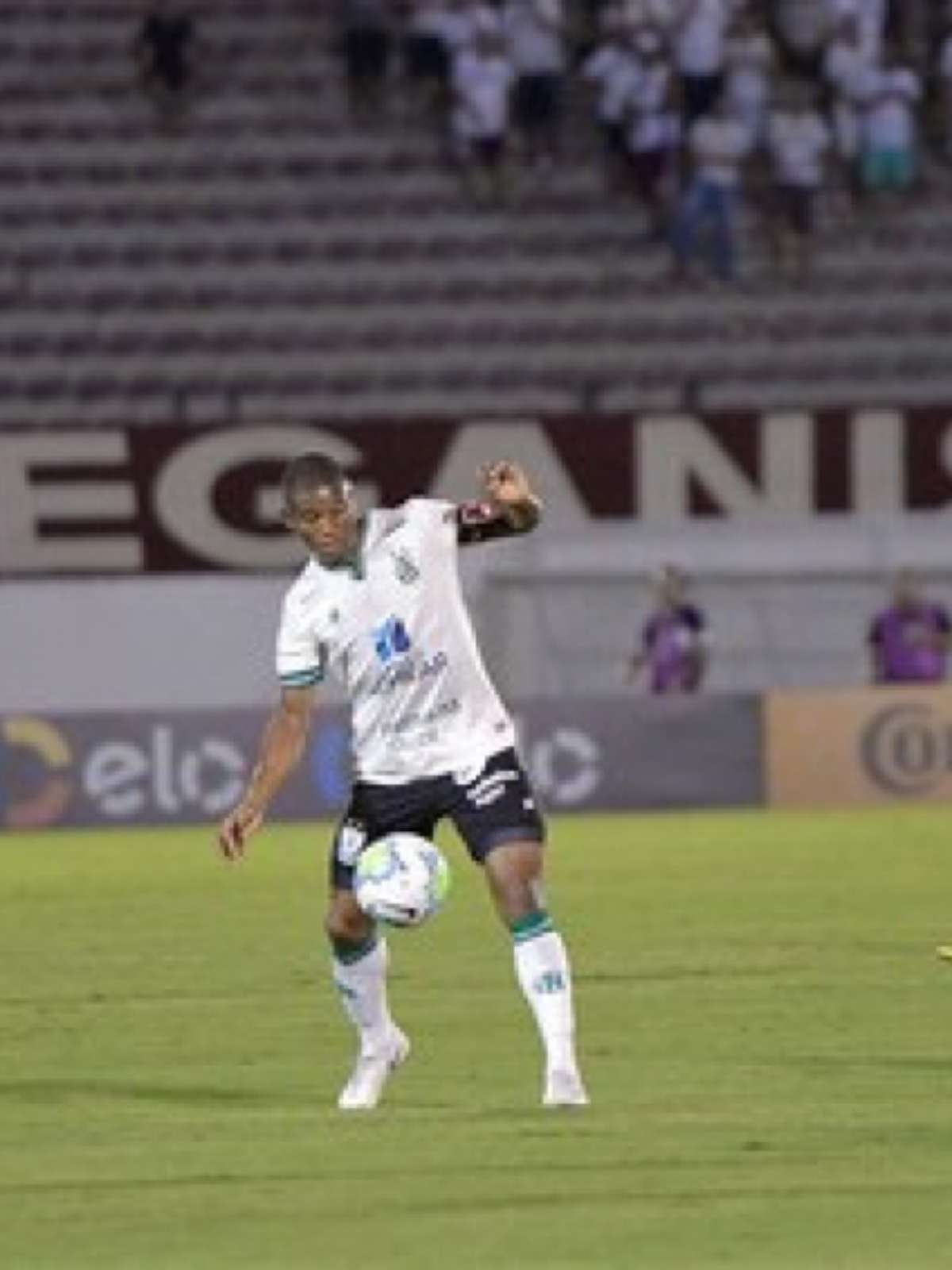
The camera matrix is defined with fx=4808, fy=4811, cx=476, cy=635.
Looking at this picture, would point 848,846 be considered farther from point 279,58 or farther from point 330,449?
point 279,58

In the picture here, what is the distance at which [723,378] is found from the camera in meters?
40.2

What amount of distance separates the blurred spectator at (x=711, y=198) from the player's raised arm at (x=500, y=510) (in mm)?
26174

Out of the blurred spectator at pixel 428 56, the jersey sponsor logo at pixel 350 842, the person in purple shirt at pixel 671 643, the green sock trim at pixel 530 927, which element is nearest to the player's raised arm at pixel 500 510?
the jersey sponsor logo at pixel 350 842

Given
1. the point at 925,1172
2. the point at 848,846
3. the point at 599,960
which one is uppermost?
the point at 925,1172

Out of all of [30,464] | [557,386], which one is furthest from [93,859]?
[557,386]

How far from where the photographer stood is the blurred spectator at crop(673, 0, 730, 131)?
41.0 meters

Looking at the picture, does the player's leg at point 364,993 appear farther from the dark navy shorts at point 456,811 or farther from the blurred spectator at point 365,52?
the blurred spectator at point 365,52

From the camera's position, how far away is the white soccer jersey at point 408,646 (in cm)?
1465

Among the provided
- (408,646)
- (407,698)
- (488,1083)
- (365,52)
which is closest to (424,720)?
(407,698)

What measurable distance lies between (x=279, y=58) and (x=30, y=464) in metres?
5.31

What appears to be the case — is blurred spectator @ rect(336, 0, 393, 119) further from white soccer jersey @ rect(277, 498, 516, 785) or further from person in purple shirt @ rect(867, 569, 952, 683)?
white soccer jersey @ rect(277, 498, 516, 785)

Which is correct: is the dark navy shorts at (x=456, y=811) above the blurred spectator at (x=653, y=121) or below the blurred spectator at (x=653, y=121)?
above

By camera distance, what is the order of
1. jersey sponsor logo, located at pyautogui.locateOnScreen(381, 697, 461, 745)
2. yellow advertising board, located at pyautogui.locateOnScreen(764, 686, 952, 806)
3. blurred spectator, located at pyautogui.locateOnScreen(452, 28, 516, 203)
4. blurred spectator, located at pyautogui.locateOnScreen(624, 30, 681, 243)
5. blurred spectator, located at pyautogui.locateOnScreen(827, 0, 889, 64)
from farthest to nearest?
blurred spectator, located at pyautogui.locateOnScreen(827, 0, 889, 64), blurred spectator, located at pyautogui.locateOnScreen(452, 28, 516, 203), blurred spectator, located at pyautogui.locateOnScreen(624, 30, 681, 243), yellow advertising board, located at pyautogui.locateOnScreen(764, 686, 952, 806), jersey sponsor logo, located at pyautogui.locateOnScreen(381, 697, 461, 745)

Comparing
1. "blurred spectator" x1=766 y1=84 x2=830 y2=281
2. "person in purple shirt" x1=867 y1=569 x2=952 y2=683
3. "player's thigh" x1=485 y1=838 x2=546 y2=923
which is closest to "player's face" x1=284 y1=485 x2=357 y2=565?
"player's thigh" x1=485 y1=838 x2=546 y2=923
